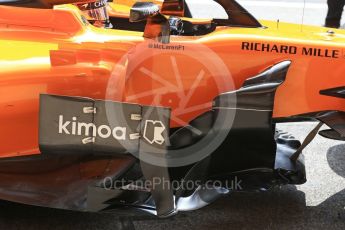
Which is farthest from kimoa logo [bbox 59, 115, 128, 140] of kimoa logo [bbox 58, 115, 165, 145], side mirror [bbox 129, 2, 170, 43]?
side mirror [bbox 129, 2, 170, 43]

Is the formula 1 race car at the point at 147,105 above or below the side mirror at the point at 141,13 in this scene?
below

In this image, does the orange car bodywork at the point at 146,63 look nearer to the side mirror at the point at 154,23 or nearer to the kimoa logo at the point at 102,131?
the side mirror at the point at 154,23

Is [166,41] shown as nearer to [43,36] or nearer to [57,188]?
[43,36]

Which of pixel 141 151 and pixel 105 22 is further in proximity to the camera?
pixel 105 22

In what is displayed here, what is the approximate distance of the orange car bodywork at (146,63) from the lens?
6.97 ft

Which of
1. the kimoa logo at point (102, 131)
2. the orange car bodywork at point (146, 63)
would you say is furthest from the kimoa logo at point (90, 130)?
the orange car bodywork at point (146, 63)

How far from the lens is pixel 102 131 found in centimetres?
202

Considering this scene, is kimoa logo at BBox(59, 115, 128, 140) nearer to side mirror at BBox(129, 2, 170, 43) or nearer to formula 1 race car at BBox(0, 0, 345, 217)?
formula 1 race car at BBox(0, 0, 345, 217)

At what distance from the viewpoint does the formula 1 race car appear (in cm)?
204

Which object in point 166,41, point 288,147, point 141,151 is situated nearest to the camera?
point 141,151

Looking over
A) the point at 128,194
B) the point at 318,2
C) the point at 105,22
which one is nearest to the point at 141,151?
the point at 128,194

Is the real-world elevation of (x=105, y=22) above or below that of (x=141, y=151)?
above

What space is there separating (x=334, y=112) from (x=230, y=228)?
772 mm

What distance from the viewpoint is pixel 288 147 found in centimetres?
283
